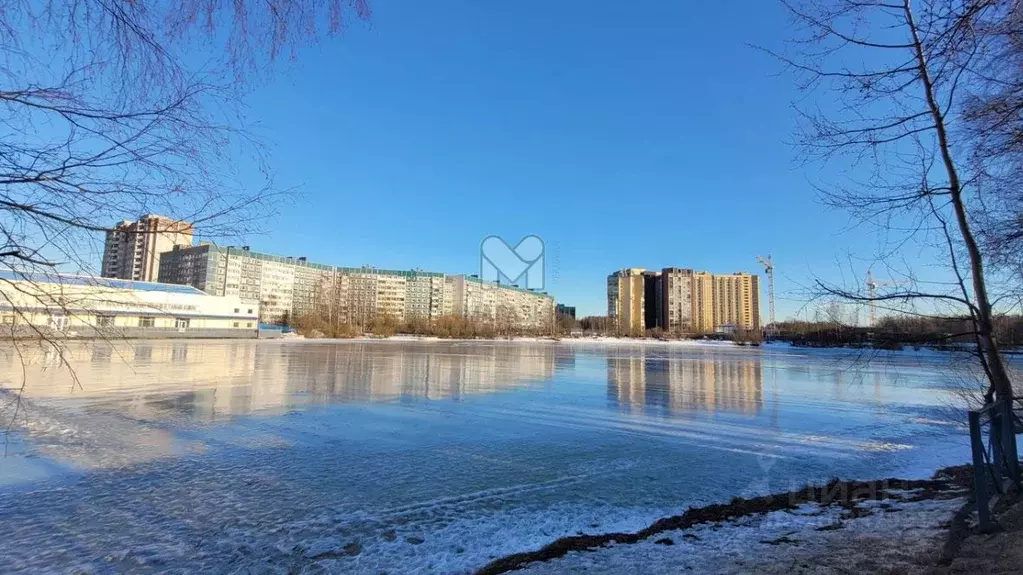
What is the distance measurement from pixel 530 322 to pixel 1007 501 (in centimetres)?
12060

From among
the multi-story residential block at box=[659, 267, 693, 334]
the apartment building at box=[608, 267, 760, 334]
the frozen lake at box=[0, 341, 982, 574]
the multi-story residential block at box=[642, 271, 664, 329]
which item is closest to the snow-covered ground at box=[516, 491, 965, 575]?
the frozen lake at box=[0, 341, 982, 574]

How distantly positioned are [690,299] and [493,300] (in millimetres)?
52812

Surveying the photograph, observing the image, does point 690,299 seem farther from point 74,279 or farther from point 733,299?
point 74,279

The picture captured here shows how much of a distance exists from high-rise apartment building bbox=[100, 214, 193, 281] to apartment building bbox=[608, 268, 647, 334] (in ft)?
429

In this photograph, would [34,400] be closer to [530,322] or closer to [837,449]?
[837,449]

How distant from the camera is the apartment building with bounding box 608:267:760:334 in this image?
134875 millimetres

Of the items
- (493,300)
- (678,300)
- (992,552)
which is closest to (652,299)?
(678,300)

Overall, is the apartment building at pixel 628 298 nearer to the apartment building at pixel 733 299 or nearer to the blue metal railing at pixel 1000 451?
the apartment building at pixel 733 299

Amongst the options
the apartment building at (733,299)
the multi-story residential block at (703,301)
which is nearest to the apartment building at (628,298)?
the multi-story residential block at (703,301)

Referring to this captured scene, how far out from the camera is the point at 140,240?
2377 mm

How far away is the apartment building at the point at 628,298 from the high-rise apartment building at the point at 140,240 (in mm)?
130728

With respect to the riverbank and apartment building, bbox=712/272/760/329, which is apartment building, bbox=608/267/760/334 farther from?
the riverbank

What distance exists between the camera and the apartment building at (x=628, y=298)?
443 ft

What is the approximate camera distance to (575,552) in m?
4.20
